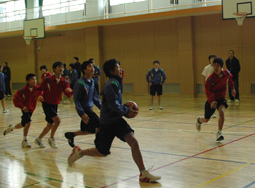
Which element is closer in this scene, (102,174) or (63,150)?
(102,174)

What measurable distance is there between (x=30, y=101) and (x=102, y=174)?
8.59ft

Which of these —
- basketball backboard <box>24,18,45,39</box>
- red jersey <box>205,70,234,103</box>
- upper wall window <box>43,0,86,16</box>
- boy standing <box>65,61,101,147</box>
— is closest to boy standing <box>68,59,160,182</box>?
boy standing <box>65,61,101,147</box>

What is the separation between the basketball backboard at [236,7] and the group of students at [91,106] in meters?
9.22

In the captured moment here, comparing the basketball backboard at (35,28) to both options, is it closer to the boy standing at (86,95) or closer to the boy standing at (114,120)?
the boy standing at (86,95)

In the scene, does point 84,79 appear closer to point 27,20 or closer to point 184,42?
point 184,42

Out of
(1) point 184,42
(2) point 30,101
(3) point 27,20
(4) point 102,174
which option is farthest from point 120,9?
(4) point 102,174

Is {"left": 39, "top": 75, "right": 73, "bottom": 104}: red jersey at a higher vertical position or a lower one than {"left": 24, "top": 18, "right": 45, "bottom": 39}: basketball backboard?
lower

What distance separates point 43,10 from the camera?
21.4 m

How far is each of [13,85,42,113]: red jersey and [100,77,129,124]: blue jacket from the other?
8.60 ft

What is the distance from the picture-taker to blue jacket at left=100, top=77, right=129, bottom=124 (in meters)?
4.27

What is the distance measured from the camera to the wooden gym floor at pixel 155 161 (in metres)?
4.41

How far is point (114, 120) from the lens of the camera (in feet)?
14.6

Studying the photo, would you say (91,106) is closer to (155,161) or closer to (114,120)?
(155,161)

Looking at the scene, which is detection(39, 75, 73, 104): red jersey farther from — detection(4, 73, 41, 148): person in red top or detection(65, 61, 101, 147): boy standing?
detection(65, 61, 101, 147): boy standing
